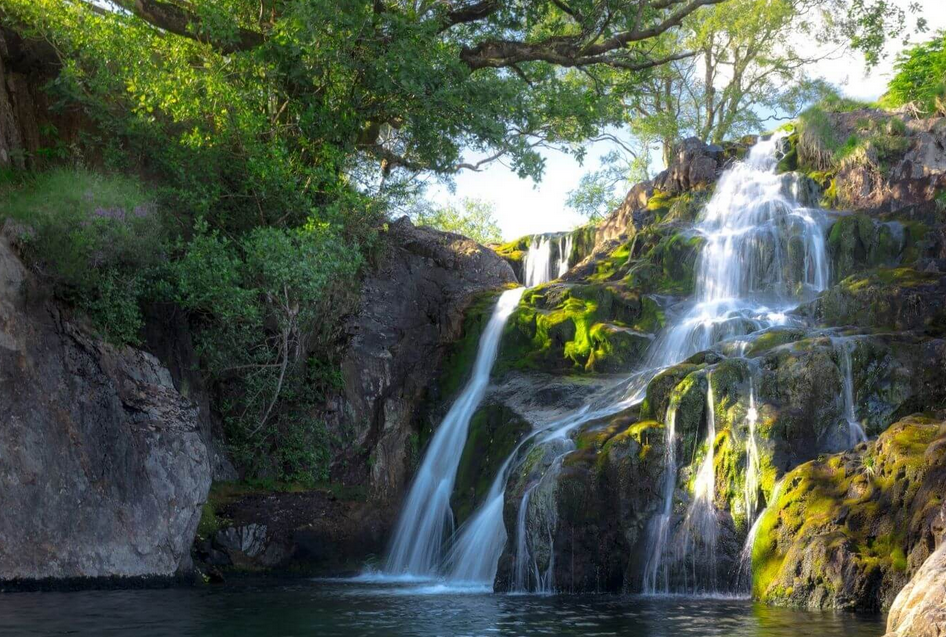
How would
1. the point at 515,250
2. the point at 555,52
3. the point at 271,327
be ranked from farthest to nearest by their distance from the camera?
the point at 515,250
the point at 555,52
the point at 271,327

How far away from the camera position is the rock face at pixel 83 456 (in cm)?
1426

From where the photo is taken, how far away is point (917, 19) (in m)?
20.3

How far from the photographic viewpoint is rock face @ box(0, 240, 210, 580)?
14.3 meters

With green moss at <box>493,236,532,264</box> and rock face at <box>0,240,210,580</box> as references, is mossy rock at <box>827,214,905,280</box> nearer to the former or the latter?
green moss at <box>493,236,532,264</box>

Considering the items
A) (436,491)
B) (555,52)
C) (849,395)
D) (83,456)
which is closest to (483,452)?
(436,491)

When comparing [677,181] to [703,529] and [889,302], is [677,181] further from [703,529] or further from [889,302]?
[703,529]

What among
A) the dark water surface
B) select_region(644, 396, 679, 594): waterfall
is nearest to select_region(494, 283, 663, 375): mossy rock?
select_region(644, 396, 679, 594): waterfall

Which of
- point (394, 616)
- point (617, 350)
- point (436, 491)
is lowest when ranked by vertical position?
point (394, 616)

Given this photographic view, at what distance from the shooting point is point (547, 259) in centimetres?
2856

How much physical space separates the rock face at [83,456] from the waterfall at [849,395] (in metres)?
10.3

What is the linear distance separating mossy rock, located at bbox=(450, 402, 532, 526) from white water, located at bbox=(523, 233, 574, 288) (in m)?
9.41

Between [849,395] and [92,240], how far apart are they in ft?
39.2

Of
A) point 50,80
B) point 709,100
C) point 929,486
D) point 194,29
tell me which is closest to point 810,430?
point 929,486

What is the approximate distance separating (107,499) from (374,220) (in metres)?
8.74
